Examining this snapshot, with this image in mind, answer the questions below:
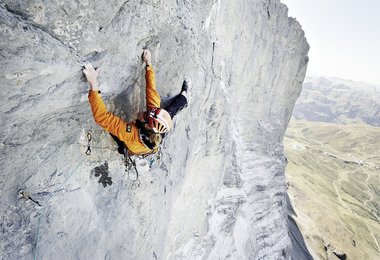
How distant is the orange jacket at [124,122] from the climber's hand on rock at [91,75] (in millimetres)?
120

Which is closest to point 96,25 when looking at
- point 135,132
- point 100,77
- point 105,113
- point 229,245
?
point 100,77

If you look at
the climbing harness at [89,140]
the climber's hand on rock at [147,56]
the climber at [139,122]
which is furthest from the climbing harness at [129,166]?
the climber's hand on rock at [147,56]

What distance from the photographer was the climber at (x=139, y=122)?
5.76 metres

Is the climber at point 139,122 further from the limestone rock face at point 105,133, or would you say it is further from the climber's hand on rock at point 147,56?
the limestone rock face at point 105,133

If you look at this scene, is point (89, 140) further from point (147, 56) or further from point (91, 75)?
point (147, 56)

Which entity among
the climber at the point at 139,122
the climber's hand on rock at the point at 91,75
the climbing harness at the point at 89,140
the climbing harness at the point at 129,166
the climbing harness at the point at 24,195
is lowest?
the climbing harness at the point at 129,166

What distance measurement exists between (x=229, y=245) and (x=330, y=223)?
42.1 meters

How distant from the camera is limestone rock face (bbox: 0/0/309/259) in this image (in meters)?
5.08

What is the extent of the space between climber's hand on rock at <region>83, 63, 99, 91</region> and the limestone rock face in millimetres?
144

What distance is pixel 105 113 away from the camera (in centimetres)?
590

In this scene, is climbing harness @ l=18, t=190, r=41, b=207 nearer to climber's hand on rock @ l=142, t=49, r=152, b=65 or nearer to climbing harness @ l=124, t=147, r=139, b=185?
climbing harness @ l=124, t=147, r=139, b=185

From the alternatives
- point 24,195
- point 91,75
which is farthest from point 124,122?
point 24,195

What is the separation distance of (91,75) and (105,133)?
5.69 ft

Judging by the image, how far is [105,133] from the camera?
23.2ft
